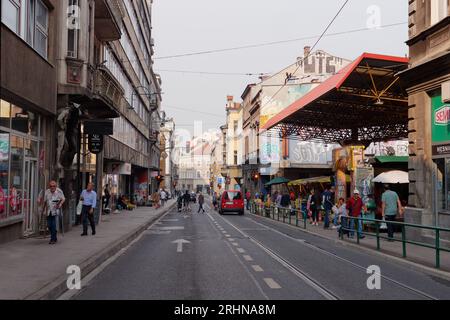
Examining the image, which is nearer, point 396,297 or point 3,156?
point 396,297

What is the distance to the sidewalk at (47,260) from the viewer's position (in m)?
7.90

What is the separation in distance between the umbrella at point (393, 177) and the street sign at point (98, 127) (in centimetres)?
1079

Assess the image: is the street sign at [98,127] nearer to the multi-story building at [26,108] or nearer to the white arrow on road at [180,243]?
the multi-story building at [26,108]

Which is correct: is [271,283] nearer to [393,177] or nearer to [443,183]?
[443,183]

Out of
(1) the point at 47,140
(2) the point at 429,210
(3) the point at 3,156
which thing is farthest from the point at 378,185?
(3) the point at 3,156

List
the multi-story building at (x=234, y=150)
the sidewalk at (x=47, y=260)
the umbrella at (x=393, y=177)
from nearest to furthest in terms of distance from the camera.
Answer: the sidewalk at (x=47, y=260) → the umbrella at (x=393, y=177) → the multi-story building at (x=234, y=150)

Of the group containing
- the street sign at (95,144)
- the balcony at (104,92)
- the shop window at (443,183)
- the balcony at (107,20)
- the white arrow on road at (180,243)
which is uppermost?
the balcony at (107,20)

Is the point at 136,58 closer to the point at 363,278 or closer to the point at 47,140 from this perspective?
the point at 47,140

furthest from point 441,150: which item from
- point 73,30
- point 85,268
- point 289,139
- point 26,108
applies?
point 289,139

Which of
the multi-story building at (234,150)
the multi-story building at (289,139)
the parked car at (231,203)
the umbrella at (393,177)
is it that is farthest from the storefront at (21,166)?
the multi-story building at (234,150)

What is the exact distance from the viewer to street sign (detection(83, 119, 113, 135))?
2061cm

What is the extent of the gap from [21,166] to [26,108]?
1679 millimetres
